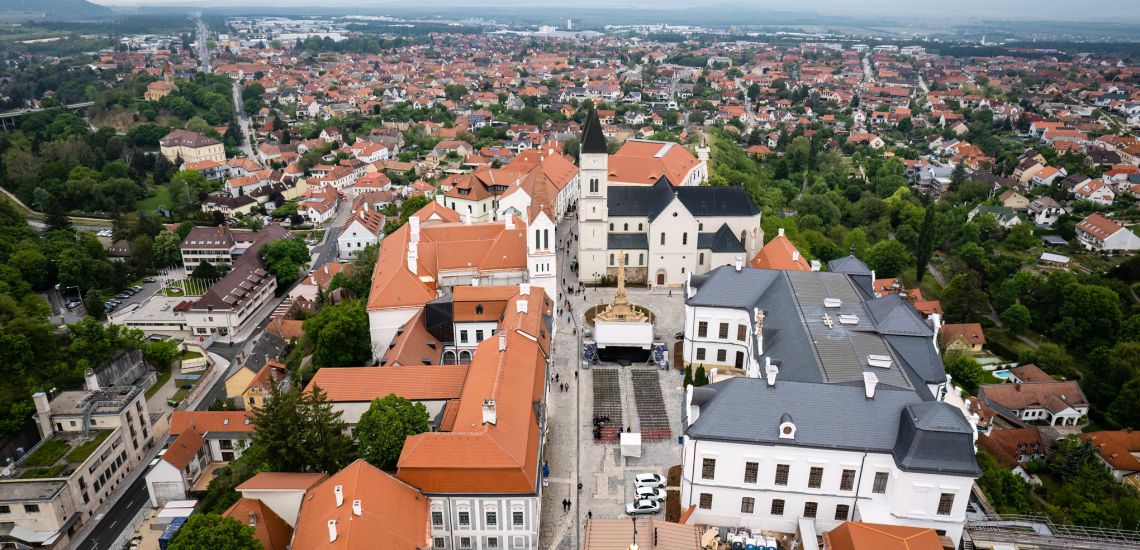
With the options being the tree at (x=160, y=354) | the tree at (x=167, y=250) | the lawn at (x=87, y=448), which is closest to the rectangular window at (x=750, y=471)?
the lawn at (x=87, y=448)

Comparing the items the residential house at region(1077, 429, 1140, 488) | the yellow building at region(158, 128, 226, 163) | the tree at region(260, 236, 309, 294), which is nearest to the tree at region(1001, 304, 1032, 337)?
the residential house at region(1077, 429, 1140, 488)

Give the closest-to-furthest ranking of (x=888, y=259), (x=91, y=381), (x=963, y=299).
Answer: (x=91, y=381)
(x=963, y=299)
(x=888, y=259)

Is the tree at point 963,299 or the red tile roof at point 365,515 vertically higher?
the red tile roof at point 365,515

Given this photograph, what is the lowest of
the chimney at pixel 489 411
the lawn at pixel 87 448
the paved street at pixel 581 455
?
the lawn at pixel 87 448

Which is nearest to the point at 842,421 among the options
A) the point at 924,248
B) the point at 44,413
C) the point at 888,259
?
the point at 44,413

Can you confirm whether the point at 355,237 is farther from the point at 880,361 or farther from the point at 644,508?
the point at 880,361

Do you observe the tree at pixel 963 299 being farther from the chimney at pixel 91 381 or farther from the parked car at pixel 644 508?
the chimney at pixel 91 381
